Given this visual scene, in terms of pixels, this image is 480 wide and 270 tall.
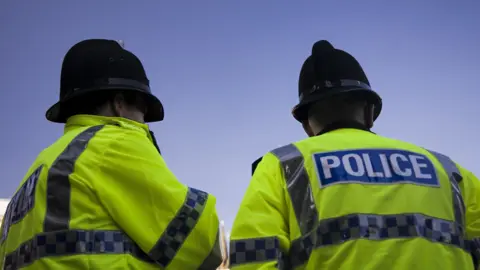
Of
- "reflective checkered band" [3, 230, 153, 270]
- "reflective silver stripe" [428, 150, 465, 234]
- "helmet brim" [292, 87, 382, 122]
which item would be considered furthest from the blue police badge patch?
"reflective checkered band" [3, 230, 153, 270]

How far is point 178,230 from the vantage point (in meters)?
2.61

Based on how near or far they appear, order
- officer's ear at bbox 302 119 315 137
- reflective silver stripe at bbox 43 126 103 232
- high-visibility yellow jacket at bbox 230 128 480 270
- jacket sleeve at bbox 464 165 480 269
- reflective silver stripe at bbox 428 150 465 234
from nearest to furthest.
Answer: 1. high-visibility yellow jacket at bbox 230 128 480 270
2. reflective silver stripe at bbox 43 126 103 232
3. reflective silver stripe at bbox 428 150 465 234
4. jacket sleeve at bbox 464 165 480 269
5. officer's ear at bbox 302 119 315 137

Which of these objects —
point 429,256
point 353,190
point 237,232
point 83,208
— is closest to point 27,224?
point 83,208

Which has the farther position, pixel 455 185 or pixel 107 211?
pixel 455 185

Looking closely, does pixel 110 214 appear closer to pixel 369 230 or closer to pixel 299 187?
pixel 299 187

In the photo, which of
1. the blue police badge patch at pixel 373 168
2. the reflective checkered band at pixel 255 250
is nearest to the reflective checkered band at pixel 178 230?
the reflective checkered band at pixel 255 250

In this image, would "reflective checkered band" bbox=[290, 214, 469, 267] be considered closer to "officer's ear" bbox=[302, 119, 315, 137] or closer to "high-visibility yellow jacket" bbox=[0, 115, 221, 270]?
"high-visibility yellow jacket" bbox=[0, 115, 221, 270]

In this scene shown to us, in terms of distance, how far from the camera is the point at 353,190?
8.29 feet

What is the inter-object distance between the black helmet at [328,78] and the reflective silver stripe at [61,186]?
1243 mm

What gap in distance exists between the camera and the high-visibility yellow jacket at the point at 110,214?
2504 millimetres

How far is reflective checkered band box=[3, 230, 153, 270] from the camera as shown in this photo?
2.48m

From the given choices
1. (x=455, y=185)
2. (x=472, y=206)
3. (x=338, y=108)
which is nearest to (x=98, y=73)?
(x=338, y=108)

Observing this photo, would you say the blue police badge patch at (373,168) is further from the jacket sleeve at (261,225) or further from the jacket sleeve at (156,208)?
the jacket sleeve at (156,208)

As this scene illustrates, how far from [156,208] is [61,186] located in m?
0.46
